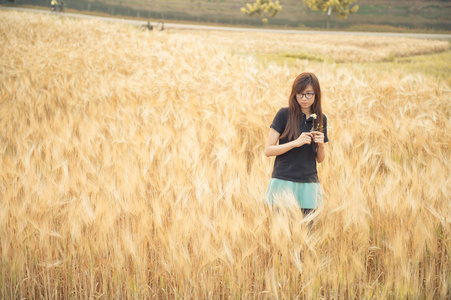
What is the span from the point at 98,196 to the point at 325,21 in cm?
4146

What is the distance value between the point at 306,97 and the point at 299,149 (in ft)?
0.92

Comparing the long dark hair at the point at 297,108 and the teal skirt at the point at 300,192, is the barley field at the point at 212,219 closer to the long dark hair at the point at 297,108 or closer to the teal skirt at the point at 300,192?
the teal skirt at the point at 300,192

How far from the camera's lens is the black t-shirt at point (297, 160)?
6.21 ft

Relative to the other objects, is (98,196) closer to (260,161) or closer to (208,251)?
(208,251)

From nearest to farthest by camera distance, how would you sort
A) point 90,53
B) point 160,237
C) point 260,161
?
point 160,237 < point 260,161 < point 90,53

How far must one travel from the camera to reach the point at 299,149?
1.91m

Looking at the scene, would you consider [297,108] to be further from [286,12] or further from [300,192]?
[286,12]

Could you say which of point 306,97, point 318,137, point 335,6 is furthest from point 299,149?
point 335,6

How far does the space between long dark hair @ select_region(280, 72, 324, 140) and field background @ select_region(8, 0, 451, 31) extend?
30.0m

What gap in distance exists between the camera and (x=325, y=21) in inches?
1539

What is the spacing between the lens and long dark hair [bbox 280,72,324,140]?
5.94ft

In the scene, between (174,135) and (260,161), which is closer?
(260,161)

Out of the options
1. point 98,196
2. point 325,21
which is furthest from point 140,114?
point 325,21

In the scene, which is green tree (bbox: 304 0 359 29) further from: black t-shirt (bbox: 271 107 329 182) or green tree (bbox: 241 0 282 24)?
black t-shirt (bbox: 271 107 329 182)
